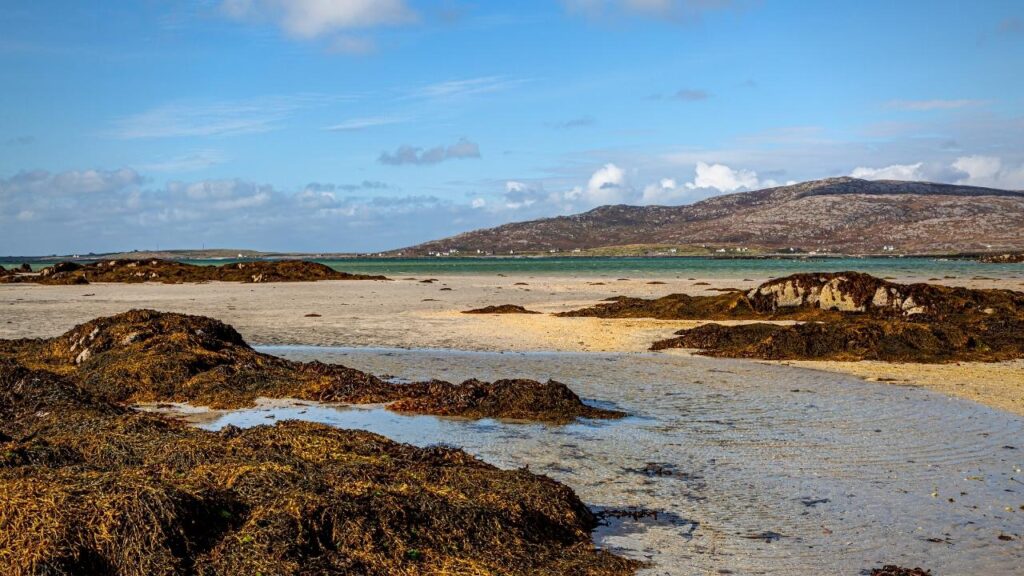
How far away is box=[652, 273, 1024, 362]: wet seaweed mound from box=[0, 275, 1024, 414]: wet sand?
94 centimetres

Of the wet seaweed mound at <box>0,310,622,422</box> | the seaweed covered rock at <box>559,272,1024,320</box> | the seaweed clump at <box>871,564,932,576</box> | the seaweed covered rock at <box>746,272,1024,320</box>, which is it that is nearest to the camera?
the seaweed clump at <box>871,564,932,576</box>

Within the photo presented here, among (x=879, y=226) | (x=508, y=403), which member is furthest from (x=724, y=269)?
(x=879, y=226)

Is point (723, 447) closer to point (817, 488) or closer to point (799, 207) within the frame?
point (817, 488)

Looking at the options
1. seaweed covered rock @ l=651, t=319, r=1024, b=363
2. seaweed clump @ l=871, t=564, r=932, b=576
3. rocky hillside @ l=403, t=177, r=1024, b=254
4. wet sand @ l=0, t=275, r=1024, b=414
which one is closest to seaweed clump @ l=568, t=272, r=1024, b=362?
seaweed covered rock @ l=651, t=319, r=1024, b=363

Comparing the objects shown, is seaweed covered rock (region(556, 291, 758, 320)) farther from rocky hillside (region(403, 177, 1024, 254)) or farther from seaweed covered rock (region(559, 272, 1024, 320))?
rocky hillside (region(403, 177, 1024, 254))

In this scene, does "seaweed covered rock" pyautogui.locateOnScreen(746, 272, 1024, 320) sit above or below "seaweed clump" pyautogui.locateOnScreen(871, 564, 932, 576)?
above

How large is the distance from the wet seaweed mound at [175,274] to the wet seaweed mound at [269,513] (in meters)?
47.2

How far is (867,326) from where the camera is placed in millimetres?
18109

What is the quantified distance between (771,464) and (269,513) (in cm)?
545

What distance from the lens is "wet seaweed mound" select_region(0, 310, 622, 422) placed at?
11.4 meters

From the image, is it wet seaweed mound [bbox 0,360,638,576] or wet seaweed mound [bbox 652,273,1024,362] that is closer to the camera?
wet seaweed mound [bbox 0,360,638,576]

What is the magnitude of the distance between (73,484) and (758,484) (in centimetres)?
594

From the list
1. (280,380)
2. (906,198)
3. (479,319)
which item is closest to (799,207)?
(906,198)

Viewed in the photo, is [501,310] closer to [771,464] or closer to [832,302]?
[832,302]
